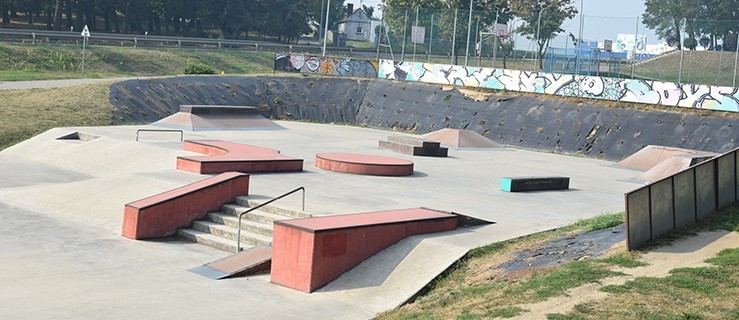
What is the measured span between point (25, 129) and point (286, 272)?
21.6m

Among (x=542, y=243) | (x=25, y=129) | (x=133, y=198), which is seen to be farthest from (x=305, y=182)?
(x=25, y=129)

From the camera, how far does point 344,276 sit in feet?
54.3

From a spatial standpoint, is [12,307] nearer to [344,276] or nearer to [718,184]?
[344,276]

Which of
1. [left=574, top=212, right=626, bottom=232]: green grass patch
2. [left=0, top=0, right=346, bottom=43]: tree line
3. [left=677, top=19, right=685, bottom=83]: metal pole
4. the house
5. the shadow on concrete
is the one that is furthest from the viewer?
the house

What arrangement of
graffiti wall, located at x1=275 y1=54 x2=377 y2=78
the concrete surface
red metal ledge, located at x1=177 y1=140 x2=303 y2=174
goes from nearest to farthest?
the concrete surface
red metal ledge, located at x1=177 y1=140 x2=303 y2=174
graffiti wall, located at x1=275 y1=54 x2=377 y2=78

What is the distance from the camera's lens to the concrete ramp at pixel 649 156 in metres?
32.3

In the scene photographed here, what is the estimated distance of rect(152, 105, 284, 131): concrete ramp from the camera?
3828cm

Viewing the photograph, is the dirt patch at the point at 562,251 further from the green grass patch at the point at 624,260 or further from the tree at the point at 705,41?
the tree at the point at 705,41

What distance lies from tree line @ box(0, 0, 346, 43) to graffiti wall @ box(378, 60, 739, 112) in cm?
3034

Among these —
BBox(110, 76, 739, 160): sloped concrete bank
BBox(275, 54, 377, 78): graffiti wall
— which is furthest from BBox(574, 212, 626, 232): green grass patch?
BBox(275, 54, 377, 78): graffiti wall

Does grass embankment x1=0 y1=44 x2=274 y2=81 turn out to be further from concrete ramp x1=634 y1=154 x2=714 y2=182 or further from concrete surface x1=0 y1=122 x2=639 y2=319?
concrete ramp x1=634 y1=154 x2=714 y2=182

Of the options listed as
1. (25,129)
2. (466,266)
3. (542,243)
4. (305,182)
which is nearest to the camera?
(466,266)

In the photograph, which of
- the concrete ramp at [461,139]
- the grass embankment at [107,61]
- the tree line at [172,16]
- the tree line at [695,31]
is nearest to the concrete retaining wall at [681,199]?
the concrete ramp at [461,139]

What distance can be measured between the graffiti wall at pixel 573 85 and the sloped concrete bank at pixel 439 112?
0.62m
